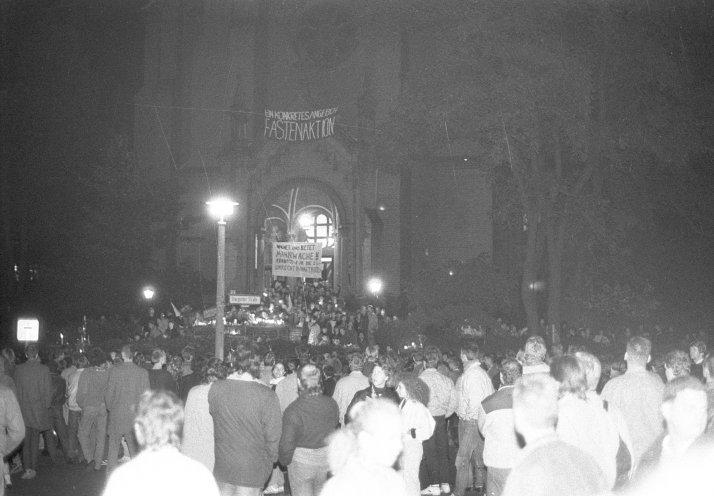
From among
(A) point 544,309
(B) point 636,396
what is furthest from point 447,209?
(B) point 636,396

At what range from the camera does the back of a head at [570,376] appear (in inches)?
235

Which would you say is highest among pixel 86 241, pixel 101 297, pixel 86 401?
pixel 86 241

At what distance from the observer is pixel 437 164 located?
38438 mm

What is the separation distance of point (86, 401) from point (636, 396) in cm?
810

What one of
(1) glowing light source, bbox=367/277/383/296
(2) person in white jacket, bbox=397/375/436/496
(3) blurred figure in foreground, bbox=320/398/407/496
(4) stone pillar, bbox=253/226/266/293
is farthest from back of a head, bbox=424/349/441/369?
(4) stone pillar, bbox=253/226/266/293

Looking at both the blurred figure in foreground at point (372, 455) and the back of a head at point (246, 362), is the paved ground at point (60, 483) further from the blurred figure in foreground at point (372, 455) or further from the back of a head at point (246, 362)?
the blurred figure in foreground at point (372, 455)

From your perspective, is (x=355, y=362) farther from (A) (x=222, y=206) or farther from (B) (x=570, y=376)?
(A) (x=222, y=206)

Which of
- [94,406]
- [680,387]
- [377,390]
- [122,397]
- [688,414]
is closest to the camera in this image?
[688,414]

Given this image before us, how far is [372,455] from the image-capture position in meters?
3.97

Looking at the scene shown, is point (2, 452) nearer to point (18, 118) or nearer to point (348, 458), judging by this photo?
point (348, 458)

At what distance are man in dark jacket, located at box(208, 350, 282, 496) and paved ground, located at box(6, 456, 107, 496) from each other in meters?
4.36

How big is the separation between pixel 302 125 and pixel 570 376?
102 feet

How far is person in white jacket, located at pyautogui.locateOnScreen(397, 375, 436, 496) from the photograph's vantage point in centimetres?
866

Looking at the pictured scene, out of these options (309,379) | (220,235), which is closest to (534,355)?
(309,379)
